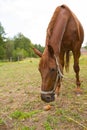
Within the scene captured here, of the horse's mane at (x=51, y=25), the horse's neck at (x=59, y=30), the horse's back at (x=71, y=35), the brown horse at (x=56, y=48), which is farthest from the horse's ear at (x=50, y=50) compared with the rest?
the horse's back at (x=71, y=35)

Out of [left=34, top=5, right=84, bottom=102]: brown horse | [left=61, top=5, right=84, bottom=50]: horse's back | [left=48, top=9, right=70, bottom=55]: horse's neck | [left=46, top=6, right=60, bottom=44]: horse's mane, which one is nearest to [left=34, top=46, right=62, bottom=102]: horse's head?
[left=34, top=5, right=84, bottom=102]: brown horse

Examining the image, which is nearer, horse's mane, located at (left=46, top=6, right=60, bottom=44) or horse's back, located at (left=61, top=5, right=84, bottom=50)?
horse's mane, located at (left=46, top=6, right=60, bottom=44)

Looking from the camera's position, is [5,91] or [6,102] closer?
[6,102]

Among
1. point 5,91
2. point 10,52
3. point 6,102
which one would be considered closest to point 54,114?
point 6,102

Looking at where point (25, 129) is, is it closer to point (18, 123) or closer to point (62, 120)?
point (18, 123)

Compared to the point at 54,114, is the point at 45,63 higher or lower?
higher

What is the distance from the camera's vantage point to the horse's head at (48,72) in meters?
3.44

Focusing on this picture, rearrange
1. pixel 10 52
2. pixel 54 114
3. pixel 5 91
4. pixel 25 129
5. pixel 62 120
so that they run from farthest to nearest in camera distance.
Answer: pixel 10 52 → pixel 5 91 → pixel 54 114 → pixel 62 120 → pixel 25 129

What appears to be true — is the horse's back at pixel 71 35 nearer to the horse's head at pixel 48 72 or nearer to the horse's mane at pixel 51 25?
the horse's mane at pixel 51 25

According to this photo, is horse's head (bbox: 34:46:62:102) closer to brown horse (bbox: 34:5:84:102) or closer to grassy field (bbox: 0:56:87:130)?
brown horse (bbox: 34:5:84:102)

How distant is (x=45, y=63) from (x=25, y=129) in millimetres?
967

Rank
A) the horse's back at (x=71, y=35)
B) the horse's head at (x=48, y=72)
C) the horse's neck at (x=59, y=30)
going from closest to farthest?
the horse's head at (x=48, y=72)
the horse's neck at (x=59, y=30)
the horse's back at (x=71, y=35)

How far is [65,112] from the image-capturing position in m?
3.99

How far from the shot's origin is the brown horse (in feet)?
11.4
